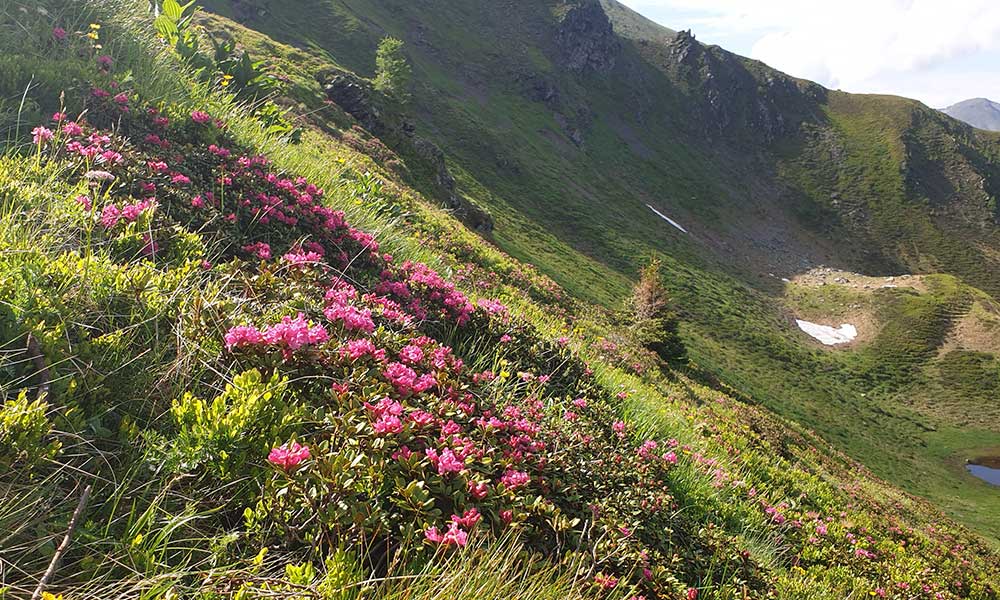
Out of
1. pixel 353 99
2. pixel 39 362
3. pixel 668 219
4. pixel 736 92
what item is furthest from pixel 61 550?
pixel 736 92

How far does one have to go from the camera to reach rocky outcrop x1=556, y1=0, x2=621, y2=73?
99875 millimetres

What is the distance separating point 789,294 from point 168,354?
65.9 metres

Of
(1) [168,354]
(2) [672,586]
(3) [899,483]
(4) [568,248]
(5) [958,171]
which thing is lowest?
(3) [899,483]

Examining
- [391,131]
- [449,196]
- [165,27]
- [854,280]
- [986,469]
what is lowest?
[986,469]

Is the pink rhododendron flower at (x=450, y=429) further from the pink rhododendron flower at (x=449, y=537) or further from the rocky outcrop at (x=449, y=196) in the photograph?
the rocky outcrop at (x=449, y=196)

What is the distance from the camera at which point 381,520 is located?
2396mm

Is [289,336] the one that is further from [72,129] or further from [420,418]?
[72,129]

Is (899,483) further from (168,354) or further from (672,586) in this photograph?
(168,354)

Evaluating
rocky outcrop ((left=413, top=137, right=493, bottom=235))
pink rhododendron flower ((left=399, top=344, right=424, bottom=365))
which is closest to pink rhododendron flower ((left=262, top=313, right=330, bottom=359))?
pink rhododendron flower ((left=399, top=344, right=424, bottom=365))

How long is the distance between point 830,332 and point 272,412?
59978mm

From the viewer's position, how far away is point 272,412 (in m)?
2.70

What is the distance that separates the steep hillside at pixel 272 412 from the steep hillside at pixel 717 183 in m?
17.4

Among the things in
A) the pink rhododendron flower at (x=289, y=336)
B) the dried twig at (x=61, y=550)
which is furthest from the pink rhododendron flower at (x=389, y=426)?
the dried twig at (x=61, y=550)

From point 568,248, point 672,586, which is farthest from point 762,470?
point 568,248
